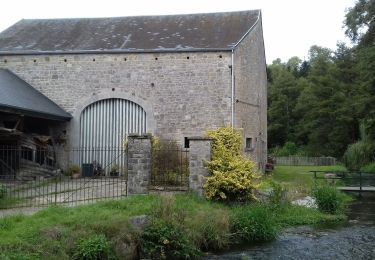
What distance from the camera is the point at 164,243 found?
28.6 ft

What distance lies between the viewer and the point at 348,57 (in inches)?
1774

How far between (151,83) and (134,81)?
0.74 metres

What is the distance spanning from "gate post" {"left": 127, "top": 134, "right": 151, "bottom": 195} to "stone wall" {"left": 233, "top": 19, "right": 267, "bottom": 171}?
6425 millimetres

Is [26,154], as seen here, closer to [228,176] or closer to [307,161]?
[228,176]

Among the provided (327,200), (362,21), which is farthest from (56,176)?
(362,21)

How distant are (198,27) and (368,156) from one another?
52.0ft

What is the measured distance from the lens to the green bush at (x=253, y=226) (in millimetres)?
10492

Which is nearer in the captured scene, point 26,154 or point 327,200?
point 327,200

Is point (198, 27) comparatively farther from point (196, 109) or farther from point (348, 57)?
point (348, 57)

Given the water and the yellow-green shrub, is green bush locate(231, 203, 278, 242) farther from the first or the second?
the yellow-green shrub

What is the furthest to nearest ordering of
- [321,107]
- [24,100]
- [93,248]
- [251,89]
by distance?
[321,107] → [251,89] → [24,100] → [93,248]

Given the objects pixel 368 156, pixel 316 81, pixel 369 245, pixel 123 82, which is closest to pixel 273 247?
pixel 369 245

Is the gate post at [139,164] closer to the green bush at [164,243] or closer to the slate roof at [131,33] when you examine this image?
the green bush at [164,243]

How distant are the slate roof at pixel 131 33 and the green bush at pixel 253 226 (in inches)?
352
